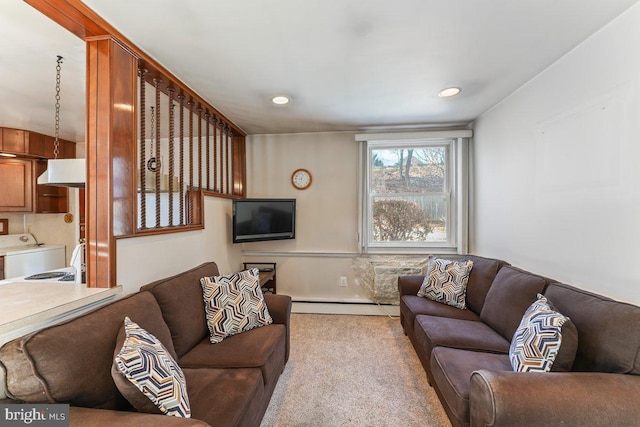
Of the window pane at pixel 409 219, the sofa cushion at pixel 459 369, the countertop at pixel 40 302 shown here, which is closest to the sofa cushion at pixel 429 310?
the sofa cushion at pixel 459 369

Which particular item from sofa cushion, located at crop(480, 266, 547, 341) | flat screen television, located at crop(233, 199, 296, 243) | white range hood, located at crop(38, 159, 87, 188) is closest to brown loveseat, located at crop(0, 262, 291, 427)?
white range hood, located at crop(38, 159, 87, 188)

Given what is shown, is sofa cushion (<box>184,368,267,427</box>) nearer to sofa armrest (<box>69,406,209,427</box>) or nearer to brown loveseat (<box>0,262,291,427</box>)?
brown loveseat (<box>0,262,291,427</box>)

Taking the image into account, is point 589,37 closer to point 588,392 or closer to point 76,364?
point 588,392

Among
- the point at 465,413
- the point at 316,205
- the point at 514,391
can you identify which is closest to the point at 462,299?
the point at 465,413

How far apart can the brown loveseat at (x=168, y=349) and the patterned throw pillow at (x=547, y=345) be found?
1.36 m

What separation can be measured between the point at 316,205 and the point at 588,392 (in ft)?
9.39

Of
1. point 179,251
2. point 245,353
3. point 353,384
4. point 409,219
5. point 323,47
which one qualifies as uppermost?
point 323,47

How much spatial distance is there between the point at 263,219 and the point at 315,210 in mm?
716

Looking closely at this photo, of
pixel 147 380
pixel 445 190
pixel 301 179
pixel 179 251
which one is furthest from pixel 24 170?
pixel 445 190

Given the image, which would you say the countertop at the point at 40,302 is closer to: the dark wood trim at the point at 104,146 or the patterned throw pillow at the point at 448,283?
the dark wood trim at the point at 104,146

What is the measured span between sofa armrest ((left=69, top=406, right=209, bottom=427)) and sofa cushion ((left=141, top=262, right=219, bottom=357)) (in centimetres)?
69

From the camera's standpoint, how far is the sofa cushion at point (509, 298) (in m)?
1.72

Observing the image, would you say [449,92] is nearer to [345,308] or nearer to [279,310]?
[279,310]

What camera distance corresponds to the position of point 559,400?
1.00 metres
